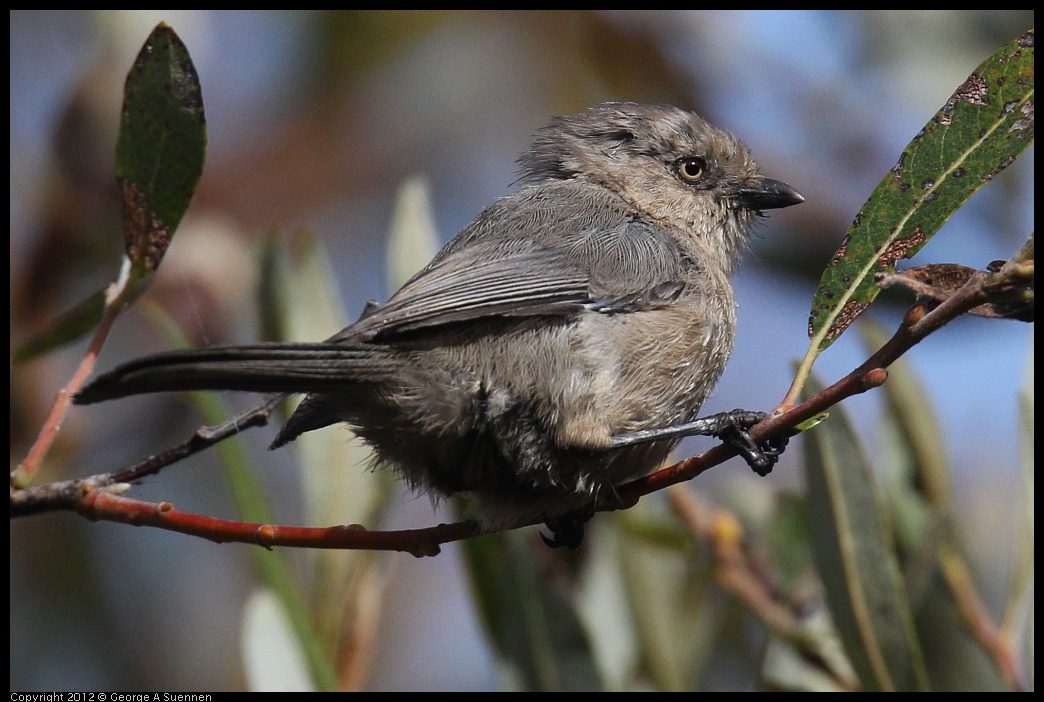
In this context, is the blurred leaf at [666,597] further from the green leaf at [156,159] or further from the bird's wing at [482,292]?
the green leaf at [156,159]

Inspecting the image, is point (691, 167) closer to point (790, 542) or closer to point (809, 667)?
point (790, 542)

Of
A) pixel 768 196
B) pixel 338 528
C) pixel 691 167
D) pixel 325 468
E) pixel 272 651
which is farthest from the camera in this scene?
pixel 691 167

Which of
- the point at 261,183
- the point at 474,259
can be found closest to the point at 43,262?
the point at 261,183

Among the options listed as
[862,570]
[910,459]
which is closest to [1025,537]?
[910,459]

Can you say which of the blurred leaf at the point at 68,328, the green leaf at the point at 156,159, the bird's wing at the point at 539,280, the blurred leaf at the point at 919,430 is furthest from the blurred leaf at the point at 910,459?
the blurred leaf at the point at 68,328

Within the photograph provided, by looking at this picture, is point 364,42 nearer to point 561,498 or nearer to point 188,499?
point 188,499
